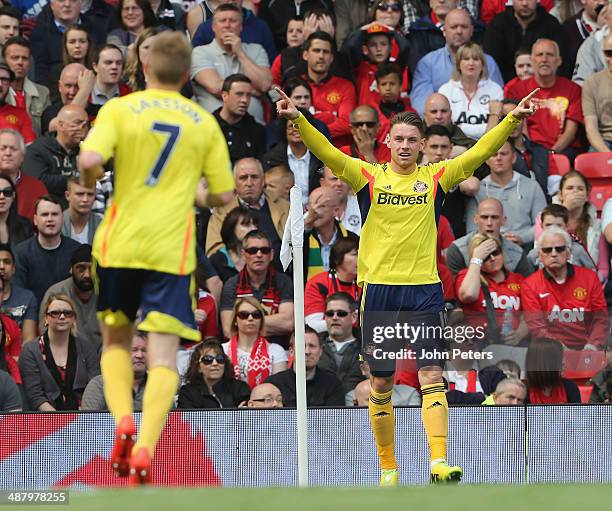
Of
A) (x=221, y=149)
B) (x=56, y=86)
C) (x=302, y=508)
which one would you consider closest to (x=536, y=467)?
(x=221, y=149)

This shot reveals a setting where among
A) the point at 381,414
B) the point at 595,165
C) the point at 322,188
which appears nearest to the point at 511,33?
the point at 595,165

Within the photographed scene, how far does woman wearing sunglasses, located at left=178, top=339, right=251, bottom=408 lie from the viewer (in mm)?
11422

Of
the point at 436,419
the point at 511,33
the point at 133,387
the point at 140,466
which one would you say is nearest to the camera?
the point at 140,466

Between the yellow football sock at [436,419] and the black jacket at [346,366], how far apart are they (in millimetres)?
1756

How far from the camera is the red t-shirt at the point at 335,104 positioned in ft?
48.3

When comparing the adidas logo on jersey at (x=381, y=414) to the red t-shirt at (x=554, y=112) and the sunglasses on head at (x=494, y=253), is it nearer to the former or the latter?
the sunglasses on head at (x=494, y=253)

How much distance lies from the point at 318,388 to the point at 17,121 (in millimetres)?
5004

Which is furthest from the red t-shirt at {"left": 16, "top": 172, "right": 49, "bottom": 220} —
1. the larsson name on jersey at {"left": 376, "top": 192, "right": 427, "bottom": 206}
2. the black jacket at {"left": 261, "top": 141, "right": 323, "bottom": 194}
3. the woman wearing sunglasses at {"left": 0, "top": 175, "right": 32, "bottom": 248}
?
the larsson name on jersey at {"left": 376, "top": 192, "right": 427, "bottom": 206}

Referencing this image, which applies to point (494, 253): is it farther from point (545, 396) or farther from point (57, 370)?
point (57, 370)

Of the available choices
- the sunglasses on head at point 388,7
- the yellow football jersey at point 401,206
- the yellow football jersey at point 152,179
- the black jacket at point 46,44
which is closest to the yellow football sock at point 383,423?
the yellow football jersey at point 401,206

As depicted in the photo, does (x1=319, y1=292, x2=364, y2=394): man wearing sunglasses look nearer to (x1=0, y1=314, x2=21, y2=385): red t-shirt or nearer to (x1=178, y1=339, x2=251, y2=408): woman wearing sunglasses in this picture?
(x1=178, y1=339, x2=251, y2=408): woman wearing sunglasses

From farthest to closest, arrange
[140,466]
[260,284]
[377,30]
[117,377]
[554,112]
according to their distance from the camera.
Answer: [377,30] → [554,112] → [260,284] → [117,377] → [140,466]

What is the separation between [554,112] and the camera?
15141mm

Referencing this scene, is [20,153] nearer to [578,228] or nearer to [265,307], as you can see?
[265,307]
